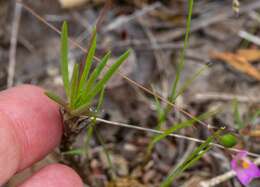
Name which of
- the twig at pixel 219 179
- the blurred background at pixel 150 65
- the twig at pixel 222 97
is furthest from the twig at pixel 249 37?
the twig at pixel 219 179

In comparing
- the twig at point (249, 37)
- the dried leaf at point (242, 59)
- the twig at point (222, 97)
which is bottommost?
the twig at point (222, 97)

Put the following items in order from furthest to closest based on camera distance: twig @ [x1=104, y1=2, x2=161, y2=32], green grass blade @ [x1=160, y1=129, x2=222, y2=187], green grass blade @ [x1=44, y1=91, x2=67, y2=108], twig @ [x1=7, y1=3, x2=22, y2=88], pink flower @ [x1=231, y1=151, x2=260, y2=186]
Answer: twig @ [x1=104, y1=2, x2=161, y2=32], twig @ [x1=7, y1=3, x2=22, y2=88], pink flower @ [x1=231, y1=151, x2=260, y2=186], green grass blade @ [x1=160, y1=129, x2=222, y2=187], green grass blade @ [x1=44, y1=91, x2=67, y2=108]

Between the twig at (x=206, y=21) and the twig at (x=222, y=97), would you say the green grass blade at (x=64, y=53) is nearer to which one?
the twig at (x=222, y=97)

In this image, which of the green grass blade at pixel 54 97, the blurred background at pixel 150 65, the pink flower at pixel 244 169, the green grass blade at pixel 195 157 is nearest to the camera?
the green grass blade at pixel 54 97

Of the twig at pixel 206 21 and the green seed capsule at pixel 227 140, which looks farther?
the twig at pixel 206 21

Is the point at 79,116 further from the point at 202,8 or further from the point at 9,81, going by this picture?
the point at 202,8

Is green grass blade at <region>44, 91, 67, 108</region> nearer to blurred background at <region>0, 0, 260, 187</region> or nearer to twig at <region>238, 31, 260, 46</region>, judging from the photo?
blurred background at <region>0, 0, 260, 187</region>

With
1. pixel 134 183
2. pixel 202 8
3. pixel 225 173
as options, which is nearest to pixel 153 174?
pixel 134 183

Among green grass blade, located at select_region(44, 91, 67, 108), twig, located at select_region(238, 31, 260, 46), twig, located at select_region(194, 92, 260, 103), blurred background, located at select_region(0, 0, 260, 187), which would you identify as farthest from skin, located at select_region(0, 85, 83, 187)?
twig, located at select_region(238, 31, 260, 46)

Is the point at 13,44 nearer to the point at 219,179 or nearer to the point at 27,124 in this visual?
the point at 27,124

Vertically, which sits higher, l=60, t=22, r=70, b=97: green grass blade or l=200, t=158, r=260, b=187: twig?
l=60, t=22, r=70, b=97: green grass blade
